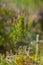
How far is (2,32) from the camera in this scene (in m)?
10.7

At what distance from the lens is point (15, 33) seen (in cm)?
850

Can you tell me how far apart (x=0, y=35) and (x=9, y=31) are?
1.10 feet

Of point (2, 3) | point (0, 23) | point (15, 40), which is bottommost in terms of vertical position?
point (15, 40)

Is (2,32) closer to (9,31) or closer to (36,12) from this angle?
(9,31)

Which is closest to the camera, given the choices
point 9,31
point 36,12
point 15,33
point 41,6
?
point 15,33

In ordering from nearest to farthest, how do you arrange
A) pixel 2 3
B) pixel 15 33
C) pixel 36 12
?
pixel 15 33, pixel 2 3, pixel 36 12

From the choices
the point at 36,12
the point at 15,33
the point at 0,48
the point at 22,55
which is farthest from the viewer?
the point at 36,12

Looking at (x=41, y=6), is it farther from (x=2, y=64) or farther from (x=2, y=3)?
(x=2, y=64)

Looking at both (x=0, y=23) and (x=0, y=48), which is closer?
(x=0, y=48)

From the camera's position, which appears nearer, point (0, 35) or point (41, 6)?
point (0, 35)

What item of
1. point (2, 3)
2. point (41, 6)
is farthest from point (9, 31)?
point (41, 6)

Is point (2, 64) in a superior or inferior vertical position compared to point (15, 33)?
inferior

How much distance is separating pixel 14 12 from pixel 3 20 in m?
0.98

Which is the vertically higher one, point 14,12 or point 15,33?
point 14,12
